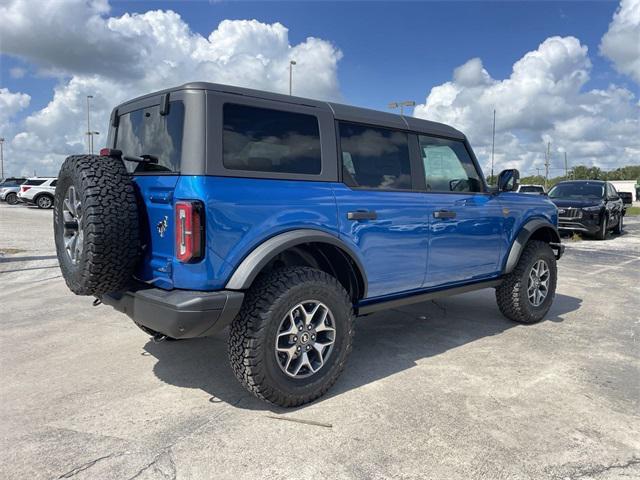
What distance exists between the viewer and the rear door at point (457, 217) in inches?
160

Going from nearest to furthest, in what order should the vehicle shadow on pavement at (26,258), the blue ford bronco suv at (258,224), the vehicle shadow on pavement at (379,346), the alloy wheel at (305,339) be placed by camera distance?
the blue ford bronco suv at (258,224), the alloy wheel at (305,339), the vehicle shadow on pavement at (379,346), the vehicle shadow on pavement at (26,258)

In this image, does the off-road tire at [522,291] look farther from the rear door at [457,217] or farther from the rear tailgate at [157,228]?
the rear tailgate at [157,228]

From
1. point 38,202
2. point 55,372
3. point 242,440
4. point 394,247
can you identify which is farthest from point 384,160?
point 38,202

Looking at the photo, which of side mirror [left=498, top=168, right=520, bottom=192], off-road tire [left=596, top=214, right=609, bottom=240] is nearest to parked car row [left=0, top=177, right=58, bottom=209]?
off-road tire [left=596, top=214, right=609, bottom=240]

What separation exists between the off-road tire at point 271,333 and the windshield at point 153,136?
3.06 feet

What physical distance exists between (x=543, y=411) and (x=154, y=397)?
2.60 meters

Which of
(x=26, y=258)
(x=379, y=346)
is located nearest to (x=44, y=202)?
(x=26, y=258)

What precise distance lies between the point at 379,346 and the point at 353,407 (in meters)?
1.24

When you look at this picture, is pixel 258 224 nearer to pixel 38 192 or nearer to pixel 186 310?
pixel 186 310

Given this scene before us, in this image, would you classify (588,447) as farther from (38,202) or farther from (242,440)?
(38,202)

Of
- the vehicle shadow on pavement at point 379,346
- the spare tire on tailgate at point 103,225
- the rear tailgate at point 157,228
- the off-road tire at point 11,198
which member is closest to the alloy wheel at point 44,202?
the off-road tire at point 11,198

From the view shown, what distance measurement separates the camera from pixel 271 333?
9.65 ft

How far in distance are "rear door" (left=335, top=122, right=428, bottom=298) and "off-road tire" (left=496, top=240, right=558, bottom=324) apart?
1.49 metres

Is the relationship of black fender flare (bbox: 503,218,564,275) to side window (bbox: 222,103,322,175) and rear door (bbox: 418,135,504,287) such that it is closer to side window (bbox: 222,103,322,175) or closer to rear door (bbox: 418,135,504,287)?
rear door (bbox: 418,135,504,287)
